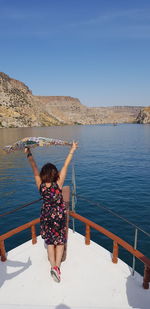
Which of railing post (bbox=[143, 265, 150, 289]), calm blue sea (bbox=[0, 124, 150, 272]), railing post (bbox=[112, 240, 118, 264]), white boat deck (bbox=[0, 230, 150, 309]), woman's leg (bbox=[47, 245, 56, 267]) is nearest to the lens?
white boat deck (bbox=[0, 230, 150, 309])

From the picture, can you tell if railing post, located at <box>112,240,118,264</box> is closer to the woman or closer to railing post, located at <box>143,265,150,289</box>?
railing post, located at <box>143,265,150,289</box>

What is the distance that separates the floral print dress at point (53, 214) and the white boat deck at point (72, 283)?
0.95 m

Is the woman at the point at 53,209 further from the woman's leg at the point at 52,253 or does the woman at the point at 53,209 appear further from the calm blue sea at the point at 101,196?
the calm blue sea at the point at 101,196

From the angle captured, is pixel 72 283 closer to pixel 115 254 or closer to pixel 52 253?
pixel 52 253

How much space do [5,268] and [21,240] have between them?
6416 mm

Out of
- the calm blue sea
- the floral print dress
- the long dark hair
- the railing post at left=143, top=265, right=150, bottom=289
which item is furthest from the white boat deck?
the long dark hair

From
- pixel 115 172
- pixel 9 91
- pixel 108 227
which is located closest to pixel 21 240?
pixel 108 227

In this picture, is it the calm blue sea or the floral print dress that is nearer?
the floral print dress

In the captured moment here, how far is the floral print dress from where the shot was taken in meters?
3.91

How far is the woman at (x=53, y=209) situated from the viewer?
12.7 ft

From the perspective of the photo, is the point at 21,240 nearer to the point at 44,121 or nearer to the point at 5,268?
the point at 5,268

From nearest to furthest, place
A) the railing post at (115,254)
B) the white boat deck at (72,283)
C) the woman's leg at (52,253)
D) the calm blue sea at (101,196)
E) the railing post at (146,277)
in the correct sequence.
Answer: the white boat deck at (72,283) < the railing post at (146,277) < the woman's leg at (52,253) < the railing post at (115,254) < the calm blue sea at (101,196)

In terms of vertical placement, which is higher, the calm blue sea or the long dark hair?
the long dark hair

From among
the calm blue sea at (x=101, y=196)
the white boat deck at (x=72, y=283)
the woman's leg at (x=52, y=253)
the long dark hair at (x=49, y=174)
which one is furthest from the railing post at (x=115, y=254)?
the long dark hair at (x=49, y=174)
